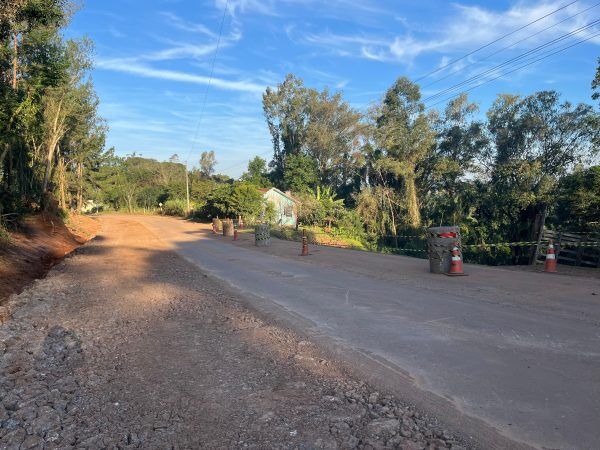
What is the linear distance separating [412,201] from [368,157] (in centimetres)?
843

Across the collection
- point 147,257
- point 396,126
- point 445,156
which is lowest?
point 147,257

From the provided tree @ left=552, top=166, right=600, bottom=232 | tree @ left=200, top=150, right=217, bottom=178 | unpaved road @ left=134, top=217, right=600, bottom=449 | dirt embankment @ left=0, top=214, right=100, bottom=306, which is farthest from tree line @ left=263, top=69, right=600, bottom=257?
tree @ left=200, top=150, right=217, bottom=178

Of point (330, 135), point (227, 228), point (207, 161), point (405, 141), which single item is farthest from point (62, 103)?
point (207, 161)

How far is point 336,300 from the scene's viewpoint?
880 cm

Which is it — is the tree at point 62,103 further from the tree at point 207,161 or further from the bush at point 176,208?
the tree at point 207,161

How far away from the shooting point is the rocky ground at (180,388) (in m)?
3.50

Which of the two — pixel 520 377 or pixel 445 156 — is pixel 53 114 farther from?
pixel 520 377

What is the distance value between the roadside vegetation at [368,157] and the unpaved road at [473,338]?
6.81 metres

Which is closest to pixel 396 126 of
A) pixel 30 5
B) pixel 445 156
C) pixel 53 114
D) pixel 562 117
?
pixel 445 156

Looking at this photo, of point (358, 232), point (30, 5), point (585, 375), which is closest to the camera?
point (585, 375)

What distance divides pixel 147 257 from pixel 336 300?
10703 mm

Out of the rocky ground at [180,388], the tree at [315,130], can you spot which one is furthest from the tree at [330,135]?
the rocky ground at [180,388]

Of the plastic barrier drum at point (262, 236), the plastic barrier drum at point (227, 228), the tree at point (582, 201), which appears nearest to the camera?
the tree at point (582, 201)

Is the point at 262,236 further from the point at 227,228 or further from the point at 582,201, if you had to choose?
the point at 582,201
